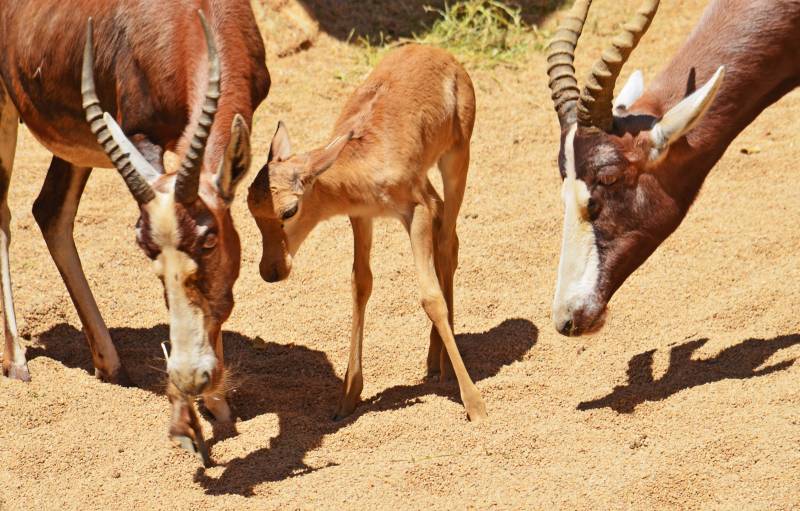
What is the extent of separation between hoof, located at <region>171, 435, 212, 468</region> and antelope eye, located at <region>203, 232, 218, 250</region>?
3.88ft

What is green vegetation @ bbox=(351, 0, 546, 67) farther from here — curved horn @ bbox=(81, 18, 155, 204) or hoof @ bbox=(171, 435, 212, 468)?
hoof @ bbox=(171, 435, 212, 468)

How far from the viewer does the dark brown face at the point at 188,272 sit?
625 centimetres

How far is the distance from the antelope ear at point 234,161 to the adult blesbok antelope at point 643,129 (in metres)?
1.82

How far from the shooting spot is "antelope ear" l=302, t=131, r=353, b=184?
23.7 feet

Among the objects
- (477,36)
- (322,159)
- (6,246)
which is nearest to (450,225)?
(322,159)

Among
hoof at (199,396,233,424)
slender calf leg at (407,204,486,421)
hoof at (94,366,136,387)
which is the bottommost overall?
hoof at (94,366,136,387)

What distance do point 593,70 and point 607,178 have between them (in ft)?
2.02

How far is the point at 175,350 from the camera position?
6.36 metres

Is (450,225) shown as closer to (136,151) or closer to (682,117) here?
(682,117)

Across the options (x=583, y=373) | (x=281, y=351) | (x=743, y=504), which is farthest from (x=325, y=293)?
(x=743, y=504)

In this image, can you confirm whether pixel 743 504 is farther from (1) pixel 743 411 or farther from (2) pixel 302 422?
(2) pixel 302 422

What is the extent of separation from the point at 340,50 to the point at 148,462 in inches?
290

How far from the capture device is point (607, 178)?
22.1ft

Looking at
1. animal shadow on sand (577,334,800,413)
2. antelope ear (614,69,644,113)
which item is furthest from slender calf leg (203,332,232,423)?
antelope ear (614,69,644,113)
